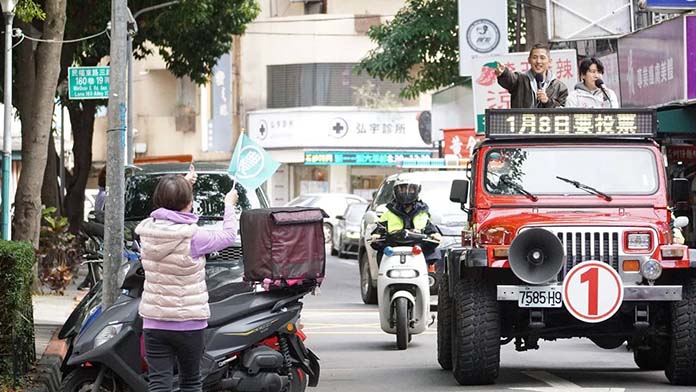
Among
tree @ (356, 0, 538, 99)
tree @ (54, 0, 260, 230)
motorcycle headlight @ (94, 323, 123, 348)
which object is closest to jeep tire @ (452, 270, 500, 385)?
motorcycle headlight @ (94, 323, 123, 348)

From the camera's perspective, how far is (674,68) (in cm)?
1981

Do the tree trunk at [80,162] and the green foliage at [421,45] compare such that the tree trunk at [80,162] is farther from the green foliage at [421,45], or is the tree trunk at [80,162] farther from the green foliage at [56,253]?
the green foliage at [421,45]

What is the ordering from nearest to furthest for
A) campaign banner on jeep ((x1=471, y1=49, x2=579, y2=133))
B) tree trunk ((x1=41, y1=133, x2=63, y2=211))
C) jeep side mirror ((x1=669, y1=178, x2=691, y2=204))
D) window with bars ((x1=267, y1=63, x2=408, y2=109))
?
jeep side mirror ((x1=669, y1=178, x2=691, y2=204))
campaign banner on jeep ((x1=471, y1=49, x2=579, y2=133))
tree trunk ((x1=41, y1=133, x2=63, y2=211))
window with bars ((x1=267, y1=63, x2=408, y2=109))

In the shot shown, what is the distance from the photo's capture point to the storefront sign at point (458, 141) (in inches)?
1374

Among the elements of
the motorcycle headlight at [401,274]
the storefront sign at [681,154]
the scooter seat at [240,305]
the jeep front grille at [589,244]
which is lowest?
the motorcycle headlight at [401,274]

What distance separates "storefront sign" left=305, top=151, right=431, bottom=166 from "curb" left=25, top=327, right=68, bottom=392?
136ft

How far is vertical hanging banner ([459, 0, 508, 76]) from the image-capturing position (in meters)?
26.5

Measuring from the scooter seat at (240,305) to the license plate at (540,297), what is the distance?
2.67 meters

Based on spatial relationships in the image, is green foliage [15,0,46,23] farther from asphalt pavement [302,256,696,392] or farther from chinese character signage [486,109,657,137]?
chinese character signage [486,109,657,137]

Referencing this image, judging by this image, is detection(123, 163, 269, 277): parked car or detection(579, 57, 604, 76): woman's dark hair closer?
detection(579, 57, 604, 76): woman's dark hair

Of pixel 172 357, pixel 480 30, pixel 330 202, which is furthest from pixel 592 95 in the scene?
pixel 330 202

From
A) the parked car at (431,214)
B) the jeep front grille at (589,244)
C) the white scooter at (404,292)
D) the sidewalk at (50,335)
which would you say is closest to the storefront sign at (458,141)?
the parked car at (431,214)

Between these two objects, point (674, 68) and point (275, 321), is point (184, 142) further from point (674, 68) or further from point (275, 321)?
point (275, 321)

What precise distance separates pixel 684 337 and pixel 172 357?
4.85m
